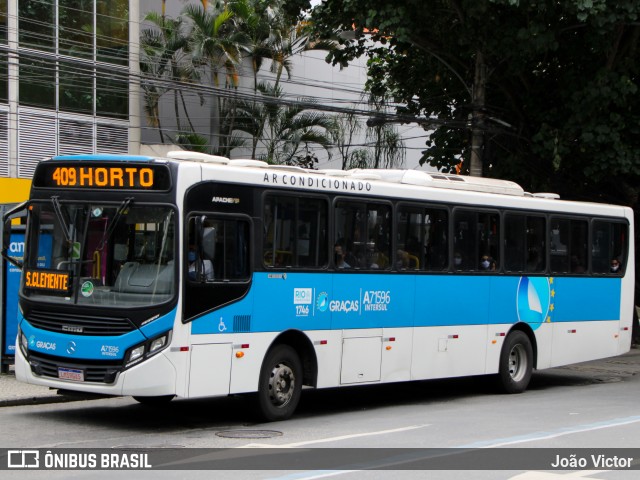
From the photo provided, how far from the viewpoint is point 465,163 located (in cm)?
2539

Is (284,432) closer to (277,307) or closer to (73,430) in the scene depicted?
(277,307)

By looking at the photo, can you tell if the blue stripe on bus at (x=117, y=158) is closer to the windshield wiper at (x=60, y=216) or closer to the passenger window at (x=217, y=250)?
the windshield wiper at (x=60, y=216)

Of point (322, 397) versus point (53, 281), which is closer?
point (53, 281)

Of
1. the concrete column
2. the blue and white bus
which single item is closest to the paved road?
the blue and white bus

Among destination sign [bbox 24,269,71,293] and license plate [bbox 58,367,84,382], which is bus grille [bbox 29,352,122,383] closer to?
license plate [bbox 58,367,84,382]

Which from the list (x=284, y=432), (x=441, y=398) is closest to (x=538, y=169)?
(x=441, y=398)

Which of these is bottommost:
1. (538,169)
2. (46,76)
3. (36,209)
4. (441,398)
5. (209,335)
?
(441,398)

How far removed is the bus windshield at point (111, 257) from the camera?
10875 mm

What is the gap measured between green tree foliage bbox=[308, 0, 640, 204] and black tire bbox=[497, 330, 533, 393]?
597 centimetres

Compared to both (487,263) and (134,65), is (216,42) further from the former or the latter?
(487,263)

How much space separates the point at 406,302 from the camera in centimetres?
1413

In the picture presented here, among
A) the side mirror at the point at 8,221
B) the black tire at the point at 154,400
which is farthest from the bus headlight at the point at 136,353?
the side mirror at the point at 8,221

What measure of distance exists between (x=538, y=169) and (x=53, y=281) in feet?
51.4

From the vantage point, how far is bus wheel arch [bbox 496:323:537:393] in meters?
16.3
